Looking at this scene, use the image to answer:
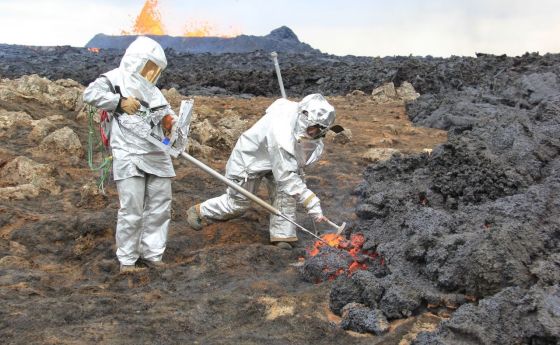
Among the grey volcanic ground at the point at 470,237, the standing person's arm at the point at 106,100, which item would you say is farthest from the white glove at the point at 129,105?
the grey volcanic ground at the point at 470,237

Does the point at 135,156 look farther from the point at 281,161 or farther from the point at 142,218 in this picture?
the point at 281,161

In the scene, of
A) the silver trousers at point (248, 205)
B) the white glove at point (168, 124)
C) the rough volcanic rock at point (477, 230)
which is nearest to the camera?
the rough volcanic rock at point (477, 230)

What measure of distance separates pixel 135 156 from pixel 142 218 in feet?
1.83

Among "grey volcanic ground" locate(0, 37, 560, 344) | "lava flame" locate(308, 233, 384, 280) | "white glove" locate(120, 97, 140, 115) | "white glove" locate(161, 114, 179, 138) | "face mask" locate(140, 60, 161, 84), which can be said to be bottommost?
"lava flame" locate(308, 233, 384, 280)

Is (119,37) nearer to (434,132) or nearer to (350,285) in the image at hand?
(434,132)

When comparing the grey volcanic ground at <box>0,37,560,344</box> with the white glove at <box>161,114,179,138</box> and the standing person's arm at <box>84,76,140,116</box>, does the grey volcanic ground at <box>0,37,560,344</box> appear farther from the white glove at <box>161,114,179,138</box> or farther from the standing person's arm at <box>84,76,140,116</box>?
the standing person's arm at <box>84,76,140,116</box>

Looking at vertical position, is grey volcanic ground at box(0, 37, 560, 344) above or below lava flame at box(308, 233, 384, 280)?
above

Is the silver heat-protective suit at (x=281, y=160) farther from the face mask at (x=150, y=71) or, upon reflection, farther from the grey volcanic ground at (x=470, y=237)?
the face mask at (x=150, y=71)

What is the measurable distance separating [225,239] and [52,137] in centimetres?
390

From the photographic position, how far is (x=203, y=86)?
19.9 metres

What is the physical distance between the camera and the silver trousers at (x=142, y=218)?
19.2ft

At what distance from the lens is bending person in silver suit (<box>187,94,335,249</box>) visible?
5.99 metres

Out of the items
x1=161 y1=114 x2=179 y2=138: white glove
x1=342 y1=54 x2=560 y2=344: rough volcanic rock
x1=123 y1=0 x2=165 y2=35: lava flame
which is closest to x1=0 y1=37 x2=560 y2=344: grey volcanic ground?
x1=342 y1=54 x2=560 y2=344: rough volcanic rock

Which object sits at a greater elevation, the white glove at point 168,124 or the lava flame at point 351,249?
the white glove at point 168,124
